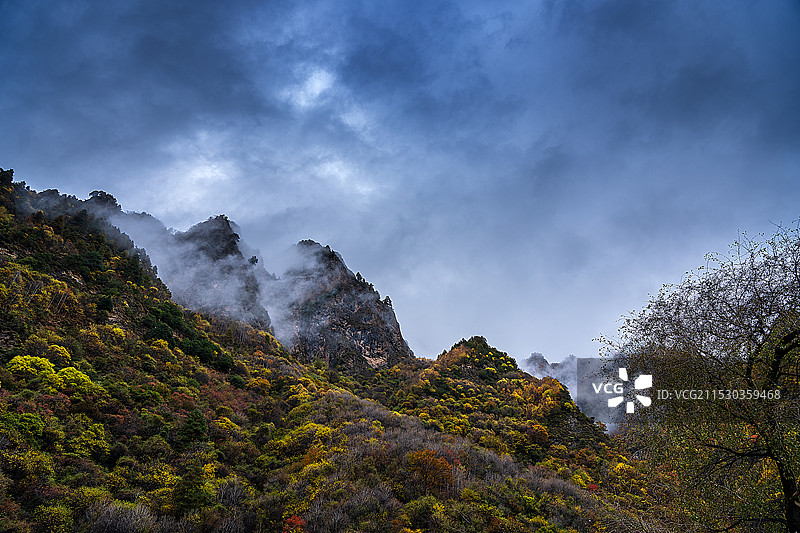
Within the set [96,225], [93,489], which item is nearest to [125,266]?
[96,225]

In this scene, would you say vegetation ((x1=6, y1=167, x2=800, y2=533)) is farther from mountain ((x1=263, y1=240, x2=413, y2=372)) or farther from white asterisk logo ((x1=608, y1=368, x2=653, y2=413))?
mountain ((x1=263, y1=240, x2=413, y2=372))

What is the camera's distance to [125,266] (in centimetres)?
3300

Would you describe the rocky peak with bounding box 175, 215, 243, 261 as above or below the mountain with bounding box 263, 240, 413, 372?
above

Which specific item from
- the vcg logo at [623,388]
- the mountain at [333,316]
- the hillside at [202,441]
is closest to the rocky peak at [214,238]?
the mountain at [333,316]

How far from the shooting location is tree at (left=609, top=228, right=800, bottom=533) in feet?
20.1

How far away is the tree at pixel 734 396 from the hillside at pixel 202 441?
6.49ft

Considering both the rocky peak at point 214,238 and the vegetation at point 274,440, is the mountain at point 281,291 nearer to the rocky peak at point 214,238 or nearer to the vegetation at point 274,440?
the rocky peak at point 214,238

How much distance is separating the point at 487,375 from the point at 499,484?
30821 millimetres


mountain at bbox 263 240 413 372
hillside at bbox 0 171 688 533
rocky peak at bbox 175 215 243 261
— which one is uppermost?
rocky peak at bbox 175 215 243 261

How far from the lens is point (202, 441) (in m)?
17.2

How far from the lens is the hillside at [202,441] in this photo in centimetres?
1113

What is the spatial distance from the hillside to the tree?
1979 mm

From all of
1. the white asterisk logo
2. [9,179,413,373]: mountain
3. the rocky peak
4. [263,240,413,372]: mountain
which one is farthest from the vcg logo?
the rocky peak

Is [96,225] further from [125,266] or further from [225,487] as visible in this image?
[225,487]
